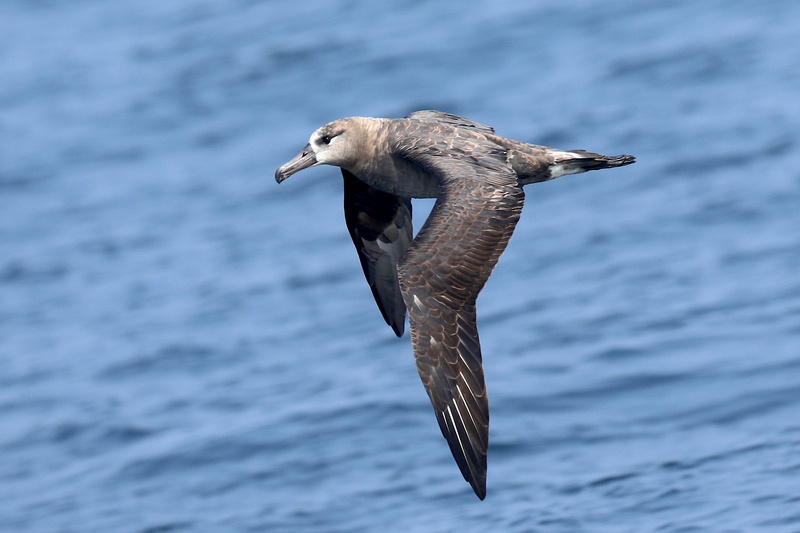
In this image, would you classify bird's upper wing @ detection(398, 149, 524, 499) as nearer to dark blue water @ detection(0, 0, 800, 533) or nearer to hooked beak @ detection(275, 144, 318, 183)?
hooked beak @ detection(275, 144, 318, 183)

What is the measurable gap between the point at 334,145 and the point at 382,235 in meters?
1.54

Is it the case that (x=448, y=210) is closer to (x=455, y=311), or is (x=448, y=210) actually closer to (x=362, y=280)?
(x=455, y=311)

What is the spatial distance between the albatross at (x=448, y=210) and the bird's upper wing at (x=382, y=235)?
14 millimetres

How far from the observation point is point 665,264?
23.3 m

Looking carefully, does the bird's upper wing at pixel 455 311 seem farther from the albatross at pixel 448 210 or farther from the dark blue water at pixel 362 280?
the dark blue water at pixel 362 280

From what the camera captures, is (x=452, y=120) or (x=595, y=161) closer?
(x=595, y=161)

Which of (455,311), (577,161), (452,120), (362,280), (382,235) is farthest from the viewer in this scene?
(362,280)

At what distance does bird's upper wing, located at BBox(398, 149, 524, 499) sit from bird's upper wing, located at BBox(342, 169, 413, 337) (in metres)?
2.45

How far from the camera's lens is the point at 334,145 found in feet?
37.8

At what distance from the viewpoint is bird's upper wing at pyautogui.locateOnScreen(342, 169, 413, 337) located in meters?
12.7


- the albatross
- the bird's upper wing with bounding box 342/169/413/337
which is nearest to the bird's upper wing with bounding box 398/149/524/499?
the albatross

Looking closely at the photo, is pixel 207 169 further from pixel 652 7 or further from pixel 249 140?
pixel 652 7

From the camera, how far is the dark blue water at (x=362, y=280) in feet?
59.5

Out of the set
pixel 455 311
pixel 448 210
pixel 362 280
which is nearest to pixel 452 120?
pixel 448 210
